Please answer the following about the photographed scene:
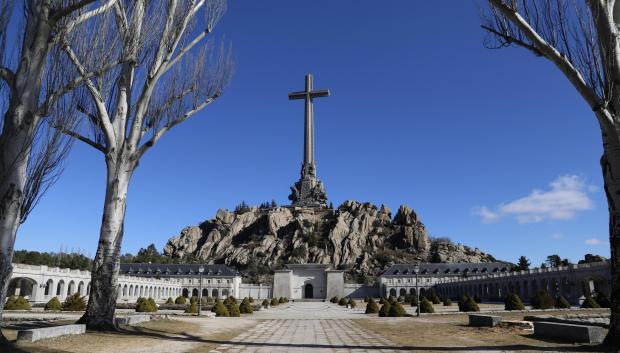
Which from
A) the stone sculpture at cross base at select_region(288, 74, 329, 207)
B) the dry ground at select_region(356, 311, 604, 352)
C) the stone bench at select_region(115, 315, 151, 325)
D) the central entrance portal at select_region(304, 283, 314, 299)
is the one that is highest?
the stone sculpture at cross base at select_region(288, 74, 329, 207)

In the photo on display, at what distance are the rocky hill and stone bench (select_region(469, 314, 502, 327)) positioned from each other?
92.5 metres

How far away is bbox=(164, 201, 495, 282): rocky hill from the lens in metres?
120

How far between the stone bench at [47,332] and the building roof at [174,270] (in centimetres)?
8510

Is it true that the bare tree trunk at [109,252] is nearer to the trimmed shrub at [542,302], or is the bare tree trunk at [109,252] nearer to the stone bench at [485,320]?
the stone bench at [485,320]

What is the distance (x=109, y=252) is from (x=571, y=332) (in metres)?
15.0

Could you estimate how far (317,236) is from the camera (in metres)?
126

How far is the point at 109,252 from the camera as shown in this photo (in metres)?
14.1

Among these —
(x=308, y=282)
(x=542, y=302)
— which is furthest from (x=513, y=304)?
(x=308, y=282)

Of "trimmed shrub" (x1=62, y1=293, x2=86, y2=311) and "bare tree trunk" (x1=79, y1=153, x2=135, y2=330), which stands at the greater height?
"bare tree trunk" (x1=79, y1=153, x2=135, y2=330)

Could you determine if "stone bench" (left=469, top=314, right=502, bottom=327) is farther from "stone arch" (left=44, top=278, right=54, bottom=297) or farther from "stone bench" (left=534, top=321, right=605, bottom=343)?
"stone arch" (left=44, top=278, right=54, bottom=297)

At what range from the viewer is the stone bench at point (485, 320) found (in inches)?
722

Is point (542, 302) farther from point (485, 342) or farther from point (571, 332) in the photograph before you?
point (485, 342)

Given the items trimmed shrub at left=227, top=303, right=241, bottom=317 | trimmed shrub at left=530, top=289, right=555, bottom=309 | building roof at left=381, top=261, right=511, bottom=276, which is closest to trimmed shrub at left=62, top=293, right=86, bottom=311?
trimmed shrub at left=227, top=303, right=241, bottom=317

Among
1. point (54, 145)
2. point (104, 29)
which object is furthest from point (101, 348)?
point (104, 29)
